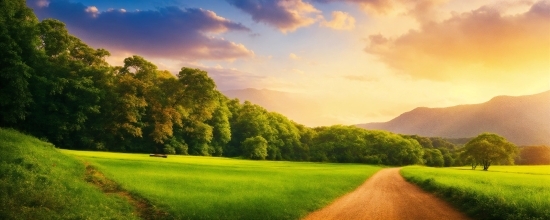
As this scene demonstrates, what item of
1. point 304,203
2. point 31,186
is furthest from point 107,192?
point 304,203

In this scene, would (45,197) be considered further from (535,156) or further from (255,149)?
(535,156)

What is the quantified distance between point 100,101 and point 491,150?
104 meters

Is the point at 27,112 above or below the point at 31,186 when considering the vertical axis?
above

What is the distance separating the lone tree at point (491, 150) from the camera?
97.2 meters

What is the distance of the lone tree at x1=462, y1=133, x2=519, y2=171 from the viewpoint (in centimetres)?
9719

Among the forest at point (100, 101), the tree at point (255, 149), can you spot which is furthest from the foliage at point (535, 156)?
the tree at point (255, 149)

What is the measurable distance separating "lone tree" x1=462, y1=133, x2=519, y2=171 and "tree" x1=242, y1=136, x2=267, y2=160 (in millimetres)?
62952

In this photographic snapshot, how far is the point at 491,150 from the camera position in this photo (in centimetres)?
9738

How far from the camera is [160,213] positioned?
723 inches

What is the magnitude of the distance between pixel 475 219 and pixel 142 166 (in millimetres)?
32778

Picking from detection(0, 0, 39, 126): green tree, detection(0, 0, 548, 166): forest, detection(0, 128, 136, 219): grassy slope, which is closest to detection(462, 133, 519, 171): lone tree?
detection(0, 0, 548, 166): forest

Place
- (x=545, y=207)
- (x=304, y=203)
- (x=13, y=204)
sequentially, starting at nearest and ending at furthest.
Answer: (x=13, y=204)
(x=545, y=207)
(x=304, y=203)

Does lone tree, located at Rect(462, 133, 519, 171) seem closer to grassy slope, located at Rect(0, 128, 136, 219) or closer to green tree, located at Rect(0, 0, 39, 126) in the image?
grassy slope, located at Rect(0, 128, 136, 219)

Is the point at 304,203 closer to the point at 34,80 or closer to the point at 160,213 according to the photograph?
the point at 160,213
